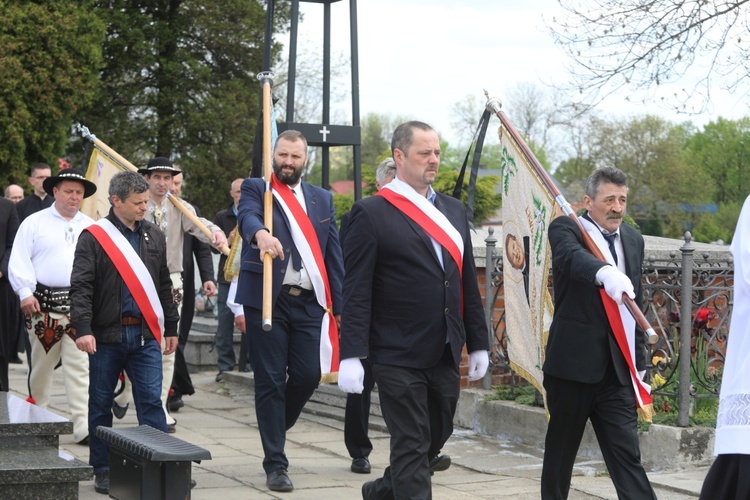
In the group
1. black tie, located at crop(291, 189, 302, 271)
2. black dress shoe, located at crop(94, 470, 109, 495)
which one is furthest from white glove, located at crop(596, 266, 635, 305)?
black dress shoe, located at crop(94, 470, 109, 495)

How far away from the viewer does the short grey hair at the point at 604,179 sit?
523 cm

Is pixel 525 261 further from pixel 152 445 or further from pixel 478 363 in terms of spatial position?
pixel 152 445

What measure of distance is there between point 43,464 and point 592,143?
161 ft

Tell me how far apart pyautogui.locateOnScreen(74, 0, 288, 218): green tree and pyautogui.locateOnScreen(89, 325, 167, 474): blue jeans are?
2850 cm

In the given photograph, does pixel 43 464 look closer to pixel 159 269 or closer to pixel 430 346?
pixel 159 269

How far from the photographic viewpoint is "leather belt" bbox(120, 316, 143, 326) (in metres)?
6.28

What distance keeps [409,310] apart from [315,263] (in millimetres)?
1572

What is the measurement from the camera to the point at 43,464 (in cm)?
528

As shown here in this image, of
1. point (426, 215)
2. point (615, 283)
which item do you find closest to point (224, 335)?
point (426, 215)

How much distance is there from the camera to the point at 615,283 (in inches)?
187

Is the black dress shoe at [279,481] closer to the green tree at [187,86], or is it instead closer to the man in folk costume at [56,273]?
the man in folk costume at [56,273]

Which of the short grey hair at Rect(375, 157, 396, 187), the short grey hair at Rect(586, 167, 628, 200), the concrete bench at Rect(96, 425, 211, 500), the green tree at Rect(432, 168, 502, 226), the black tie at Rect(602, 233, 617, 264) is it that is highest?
the green tree at Rect(432, 168, 502, 226)

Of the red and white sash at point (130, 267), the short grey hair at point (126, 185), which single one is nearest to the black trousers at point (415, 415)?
the red and white sash at point (130, 267)

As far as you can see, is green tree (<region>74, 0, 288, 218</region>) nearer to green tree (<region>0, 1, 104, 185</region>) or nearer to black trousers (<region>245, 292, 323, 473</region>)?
green tree (<region>0, 1, 104, 185</region>)
